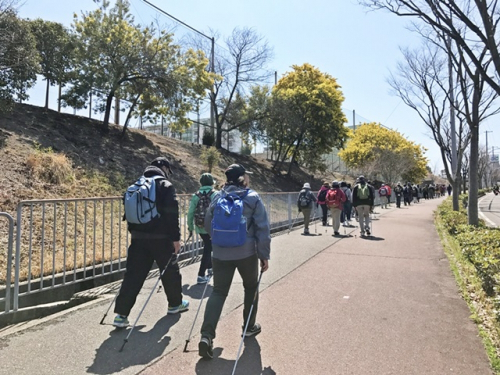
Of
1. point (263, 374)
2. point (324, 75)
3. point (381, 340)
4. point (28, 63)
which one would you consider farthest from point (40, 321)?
point (324, 75)

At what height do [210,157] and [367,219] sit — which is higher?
[210,157]

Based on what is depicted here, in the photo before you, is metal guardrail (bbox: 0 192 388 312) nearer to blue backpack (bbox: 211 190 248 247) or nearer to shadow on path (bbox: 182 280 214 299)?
shadow on path (bbox: 182 280 214 299)

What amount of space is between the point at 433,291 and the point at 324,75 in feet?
96.9

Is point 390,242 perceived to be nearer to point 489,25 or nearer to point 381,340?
point 489,25

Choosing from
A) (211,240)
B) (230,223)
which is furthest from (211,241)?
(230,223)

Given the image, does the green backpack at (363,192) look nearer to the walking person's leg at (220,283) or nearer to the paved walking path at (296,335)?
the paved walking path at (296,335)

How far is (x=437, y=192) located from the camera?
5203 cm

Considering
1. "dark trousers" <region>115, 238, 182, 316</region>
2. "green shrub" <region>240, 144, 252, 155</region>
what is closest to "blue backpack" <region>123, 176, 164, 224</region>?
"dark trousers" <region>115, 238, 182, 316</region>

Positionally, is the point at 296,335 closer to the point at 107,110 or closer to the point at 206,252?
the point at 206,252

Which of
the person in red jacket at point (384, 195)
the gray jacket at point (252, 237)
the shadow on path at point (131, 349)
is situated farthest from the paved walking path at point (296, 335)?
the person in red jacket at point (384, 195)

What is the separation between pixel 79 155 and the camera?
13516mm

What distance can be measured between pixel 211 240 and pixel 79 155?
38.0ft

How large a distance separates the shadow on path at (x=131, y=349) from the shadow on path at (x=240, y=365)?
489 millimetres

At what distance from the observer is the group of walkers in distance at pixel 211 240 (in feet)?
10.9
